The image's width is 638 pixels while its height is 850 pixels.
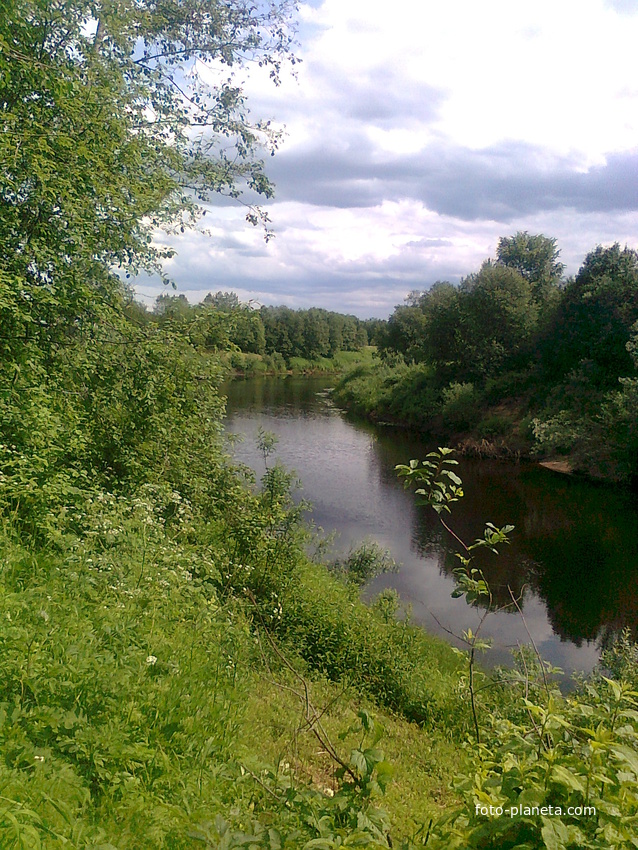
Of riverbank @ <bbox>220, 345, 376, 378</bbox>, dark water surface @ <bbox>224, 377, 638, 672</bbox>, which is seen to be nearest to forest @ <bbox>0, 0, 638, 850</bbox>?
dark water surface @ <bbox>224, 377, 638, 672</bbox>

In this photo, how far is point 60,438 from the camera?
214 inches

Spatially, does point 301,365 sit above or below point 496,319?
below

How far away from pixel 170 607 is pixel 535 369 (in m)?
32.3

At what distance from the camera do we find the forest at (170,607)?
212 centimetres

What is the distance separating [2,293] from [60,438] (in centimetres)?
140

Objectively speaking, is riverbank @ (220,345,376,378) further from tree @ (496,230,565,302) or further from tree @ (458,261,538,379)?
tree @ (458,261,538,379)

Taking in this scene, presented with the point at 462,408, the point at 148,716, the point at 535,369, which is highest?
the point at 535,369

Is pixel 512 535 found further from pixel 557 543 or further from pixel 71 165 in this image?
pixel 71 165

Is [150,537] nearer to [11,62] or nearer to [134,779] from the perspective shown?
[134,779]

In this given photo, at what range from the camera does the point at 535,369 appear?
109 ft

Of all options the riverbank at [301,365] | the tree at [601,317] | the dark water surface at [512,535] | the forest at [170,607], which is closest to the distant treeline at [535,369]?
the tree at [601,317]

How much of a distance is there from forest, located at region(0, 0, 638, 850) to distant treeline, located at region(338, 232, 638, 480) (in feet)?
56.9

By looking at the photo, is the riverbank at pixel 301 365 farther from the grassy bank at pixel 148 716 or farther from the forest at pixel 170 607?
the grassy bank at pixel 148 716

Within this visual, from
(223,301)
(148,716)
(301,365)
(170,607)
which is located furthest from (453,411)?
(301,365)
